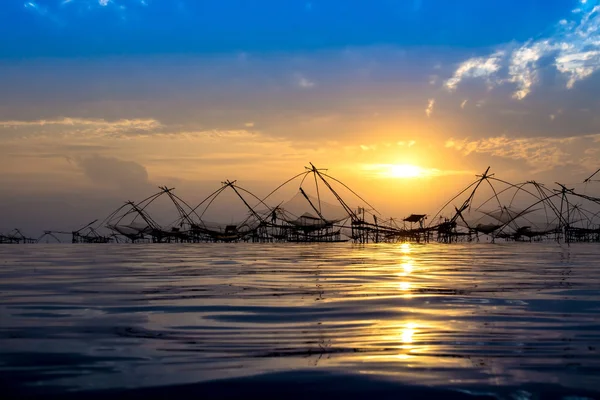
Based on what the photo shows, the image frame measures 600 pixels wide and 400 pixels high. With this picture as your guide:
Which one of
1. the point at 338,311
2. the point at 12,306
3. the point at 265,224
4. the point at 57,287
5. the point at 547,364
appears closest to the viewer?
the point at 547,364

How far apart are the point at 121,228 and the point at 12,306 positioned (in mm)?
60708

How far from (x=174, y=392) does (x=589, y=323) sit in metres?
3.93

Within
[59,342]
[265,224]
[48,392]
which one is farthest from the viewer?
[265,224]

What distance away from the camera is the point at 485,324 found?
5613mm

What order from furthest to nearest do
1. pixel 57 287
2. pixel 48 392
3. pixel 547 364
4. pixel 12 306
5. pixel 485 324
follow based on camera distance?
pixel 57 287, pixel 12 306, pixel 485 324, pixel 547 364, pixel 48 392

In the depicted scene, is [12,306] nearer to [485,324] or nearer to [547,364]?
[485,324]

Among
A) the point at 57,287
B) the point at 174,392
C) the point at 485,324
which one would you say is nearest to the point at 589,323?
the point at 485,324

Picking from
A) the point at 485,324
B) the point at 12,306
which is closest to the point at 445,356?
the point at 485,324

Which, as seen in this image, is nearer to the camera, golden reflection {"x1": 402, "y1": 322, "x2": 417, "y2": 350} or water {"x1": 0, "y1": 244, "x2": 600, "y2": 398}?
water {"x1": 0, "y1": 244, "x2": 600, "y2": 398}

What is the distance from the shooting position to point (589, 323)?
564 cm

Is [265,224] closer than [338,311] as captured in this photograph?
No

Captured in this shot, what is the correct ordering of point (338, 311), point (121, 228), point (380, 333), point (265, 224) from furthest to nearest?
point (121, 228) < point (265, 224) < point (338, 311) < point (380, 333)

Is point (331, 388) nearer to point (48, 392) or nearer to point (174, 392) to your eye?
point (174, 392)

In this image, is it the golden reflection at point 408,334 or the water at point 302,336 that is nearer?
the water at point 302,336
